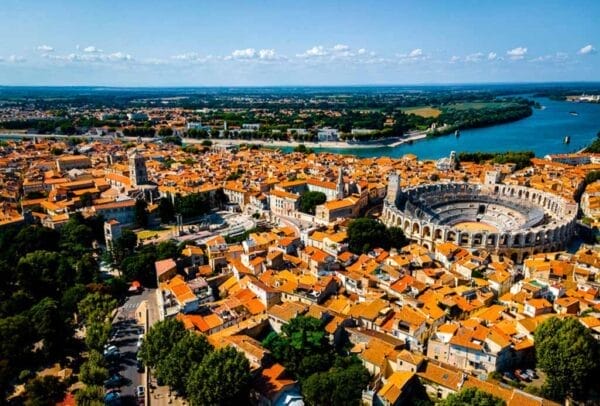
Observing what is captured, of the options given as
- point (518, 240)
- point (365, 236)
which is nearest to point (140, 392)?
point (365, 236)

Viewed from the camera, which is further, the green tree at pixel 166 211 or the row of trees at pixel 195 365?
the green tree at pixel 166 211

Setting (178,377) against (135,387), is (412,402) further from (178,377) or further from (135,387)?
(135,387)

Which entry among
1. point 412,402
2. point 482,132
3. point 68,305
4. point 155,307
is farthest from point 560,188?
point 482,132

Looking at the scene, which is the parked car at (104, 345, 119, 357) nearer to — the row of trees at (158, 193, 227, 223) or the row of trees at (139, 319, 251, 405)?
the row of trees at (139, 319, 251, 405)

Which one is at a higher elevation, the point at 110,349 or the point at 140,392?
the point at 110,349

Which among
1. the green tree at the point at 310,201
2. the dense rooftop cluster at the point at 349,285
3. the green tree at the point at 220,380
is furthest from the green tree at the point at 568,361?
the green tree at the point at 310,201

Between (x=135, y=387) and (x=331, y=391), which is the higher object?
(x=331, y=391)

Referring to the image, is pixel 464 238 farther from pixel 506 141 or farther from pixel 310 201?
pixel 506 141

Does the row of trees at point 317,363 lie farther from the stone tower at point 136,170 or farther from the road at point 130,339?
the stone tower at point 136,170
